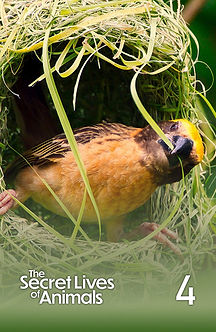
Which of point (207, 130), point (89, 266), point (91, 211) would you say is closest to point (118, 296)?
point (89, 266)

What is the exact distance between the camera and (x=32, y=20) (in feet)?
5.90

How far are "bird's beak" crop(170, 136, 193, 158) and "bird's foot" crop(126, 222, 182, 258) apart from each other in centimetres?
26

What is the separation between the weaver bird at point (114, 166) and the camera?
72.7 inches

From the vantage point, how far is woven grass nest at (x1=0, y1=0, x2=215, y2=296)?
174cm

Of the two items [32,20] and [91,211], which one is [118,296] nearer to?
[91,211]

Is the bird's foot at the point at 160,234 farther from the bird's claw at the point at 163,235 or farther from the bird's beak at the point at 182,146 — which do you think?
the bird's beak at the point at 182,146

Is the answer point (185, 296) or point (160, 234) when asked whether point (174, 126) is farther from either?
point (185, 296)

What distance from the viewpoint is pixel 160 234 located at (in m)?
1.96

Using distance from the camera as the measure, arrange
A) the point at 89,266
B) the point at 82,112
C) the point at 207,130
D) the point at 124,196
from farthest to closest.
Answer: the point at 82,112
the point at 207,130
the point at 124,196
the point at 89,266

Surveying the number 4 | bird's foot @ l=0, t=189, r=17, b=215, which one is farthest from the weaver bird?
the number 4

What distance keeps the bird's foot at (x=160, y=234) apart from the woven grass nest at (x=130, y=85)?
0.8 inches

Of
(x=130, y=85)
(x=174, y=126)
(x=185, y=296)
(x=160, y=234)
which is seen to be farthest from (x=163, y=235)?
(x=130, y=85)

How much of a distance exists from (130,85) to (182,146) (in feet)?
0.68

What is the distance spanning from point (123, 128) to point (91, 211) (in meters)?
0.25
